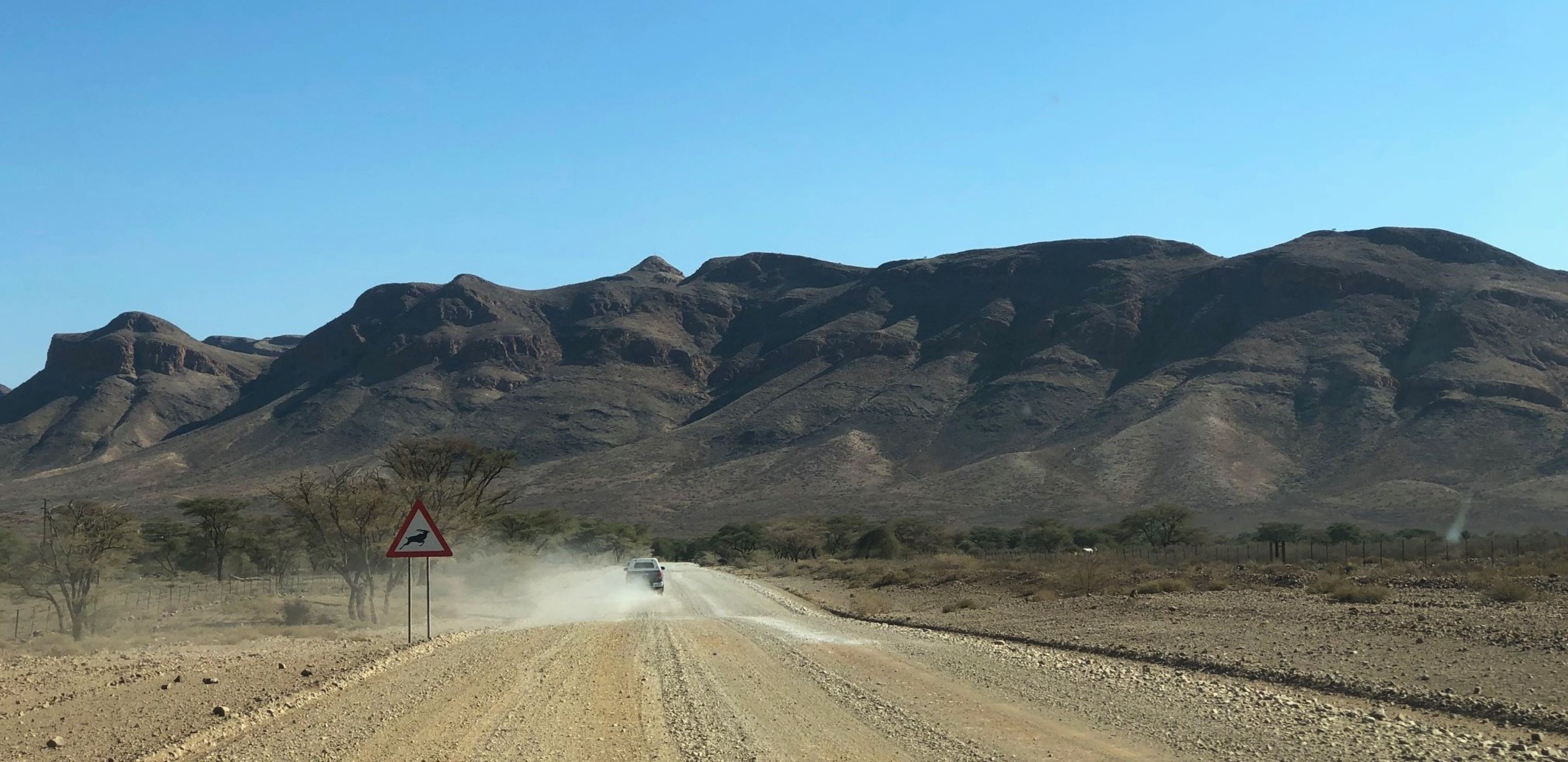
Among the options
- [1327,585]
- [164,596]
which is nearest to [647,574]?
[164,596]

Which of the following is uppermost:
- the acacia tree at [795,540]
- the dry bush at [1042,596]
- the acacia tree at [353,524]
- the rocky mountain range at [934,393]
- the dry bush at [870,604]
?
the rocky mountain range at [934,393]

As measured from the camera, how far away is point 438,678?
13602mm

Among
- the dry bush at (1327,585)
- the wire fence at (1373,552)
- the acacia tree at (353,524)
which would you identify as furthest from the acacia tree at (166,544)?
the dry bush at (1327,585)

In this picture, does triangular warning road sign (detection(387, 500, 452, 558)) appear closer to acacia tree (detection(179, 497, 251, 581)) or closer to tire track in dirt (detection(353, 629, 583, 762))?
tire track in dirt (detection(353, 629, 583, 762))

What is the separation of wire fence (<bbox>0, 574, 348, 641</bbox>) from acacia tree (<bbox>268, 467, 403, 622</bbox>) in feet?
20.5

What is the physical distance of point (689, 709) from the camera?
11133 mm

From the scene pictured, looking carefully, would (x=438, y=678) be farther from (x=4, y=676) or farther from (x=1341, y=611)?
(x=1341, y=611)

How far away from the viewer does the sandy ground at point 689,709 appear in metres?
9.05

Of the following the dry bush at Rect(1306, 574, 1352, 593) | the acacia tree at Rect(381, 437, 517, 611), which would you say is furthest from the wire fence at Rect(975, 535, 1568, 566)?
the acacia tree at Rect(381, 437, 517, 611)

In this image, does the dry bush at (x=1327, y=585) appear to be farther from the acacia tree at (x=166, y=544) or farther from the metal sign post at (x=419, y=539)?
the acacia tree at (x=166, y=544)

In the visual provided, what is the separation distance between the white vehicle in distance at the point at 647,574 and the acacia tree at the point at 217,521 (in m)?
27.5

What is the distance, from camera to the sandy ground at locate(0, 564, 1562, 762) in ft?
29.7

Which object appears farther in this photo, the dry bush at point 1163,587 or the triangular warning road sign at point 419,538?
the dry bush at point 1163,587

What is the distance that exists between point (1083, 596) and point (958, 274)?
14393cm
